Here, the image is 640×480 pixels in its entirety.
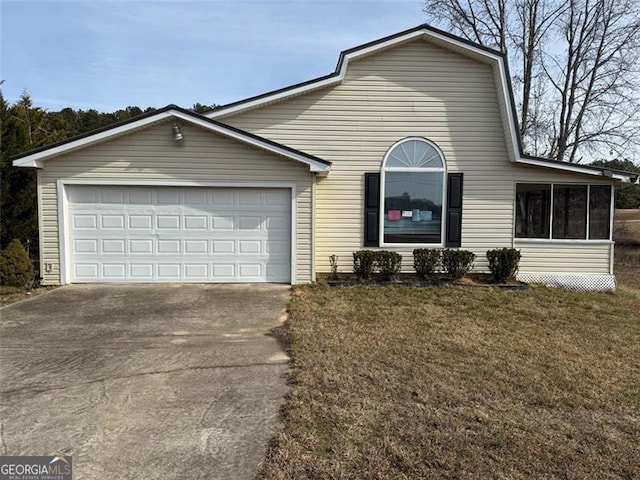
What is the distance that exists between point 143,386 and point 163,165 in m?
5.96

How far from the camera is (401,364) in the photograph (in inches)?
195

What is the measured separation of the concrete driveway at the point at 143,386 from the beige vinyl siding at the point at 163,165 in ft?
7.48

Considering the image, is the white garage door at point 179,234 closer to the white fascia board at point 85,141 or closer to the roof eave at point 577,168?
the white fascia board at point 85,141

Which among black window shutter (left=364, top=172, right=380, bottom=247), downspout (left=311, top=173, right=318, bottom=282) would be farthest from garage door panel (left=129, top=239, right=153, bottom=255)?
black window shutter (left=364, top=172, right=380, bottom=247)

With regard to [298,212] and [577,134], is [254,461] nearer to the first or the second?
[298,212]

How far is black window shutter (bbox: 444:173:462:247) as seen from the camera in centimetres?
1064

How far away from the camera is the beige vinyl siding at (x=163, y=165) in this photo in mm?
9164

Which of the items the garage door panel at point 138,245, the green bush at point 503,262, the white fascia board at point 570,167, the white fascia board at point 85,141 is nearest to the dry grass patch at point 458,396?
the green bush at point 503,262

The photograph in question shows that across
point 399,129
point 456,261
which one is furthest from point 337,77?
point 456,261

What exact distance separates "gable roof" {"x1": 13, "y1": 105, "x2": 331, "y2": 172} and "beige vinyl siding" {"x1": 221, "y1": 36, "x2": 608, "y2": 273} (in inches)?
55.0

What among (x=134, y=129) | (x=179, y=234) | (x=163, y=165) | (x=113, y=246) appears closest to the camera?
(x=134, y=129)

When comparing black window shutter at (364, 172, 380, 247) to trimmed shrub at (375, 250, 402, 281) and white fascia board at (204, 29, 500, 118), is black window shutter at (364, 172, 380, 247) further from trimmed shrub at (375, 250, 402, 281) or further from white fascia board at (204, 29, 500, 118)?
white fascia board at (204, 29, 500, 118)

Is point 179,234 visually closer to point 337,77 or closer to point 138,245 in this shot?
point 138,245

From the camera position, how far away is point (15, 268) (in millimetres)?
8797
